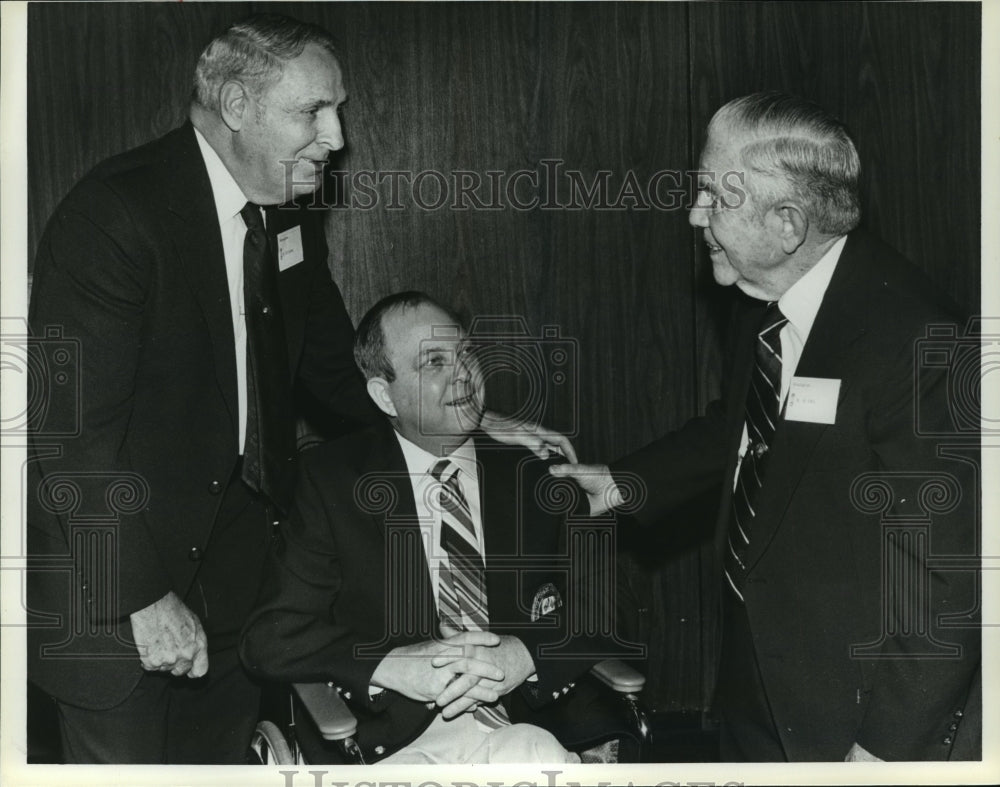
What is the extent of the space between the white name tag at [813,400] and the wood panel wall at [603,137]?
0.27 metres

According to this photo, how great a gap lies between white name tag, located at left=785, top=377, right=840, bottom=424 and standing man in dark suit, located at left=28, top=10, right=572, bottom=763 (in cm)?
121

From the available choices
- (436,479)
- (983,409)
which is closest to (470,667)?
(436,479)

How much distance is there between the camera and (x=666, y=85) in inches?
142

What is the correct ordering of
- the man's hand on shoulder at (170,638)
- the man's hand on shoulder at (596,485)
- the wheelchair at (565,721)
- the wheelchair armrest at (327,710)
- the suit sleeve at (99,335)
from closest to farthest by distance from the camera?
the wheelchair armrest at (327,710) → the wheelchair at (565,721) → the suit sleeve at (99,335) → the man's hand on shoulder at (170,638) → the man's hand on shoulder at (596,485)

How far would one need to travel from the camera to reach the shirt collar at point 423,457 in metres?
3.47

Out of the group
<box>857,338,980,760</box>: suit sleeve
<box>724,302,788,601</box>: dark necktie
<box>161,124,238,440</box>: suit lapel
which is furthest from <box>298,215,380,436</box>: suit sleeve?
<box>857,338,980,760</box>: suit sleeve

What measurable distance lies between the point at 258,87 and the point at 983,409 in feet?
7.48

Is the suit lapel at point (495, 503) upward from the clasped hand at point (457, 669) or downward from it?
upward

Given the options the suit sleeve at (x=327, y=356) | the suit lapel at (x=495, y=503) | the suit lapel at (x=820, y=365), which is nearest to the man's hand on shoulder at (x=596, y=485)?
the suit lapel at (x=495, y=503)

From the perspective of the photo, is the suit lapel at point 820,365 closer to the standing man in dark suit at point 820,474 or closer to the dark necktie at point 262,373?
the standing man in dark suit at point 820,474

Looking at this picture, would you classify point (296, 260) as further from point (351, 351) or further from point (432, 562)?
point (432, 562)

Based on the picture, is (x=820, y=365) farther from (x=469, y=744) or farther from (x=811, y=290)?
(x=469, y=744)

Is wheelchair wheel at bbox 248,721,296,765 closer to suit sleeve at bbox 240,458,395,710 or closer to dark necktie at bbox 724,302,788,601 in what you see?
suit sleeve at bbox 240,458,395,710

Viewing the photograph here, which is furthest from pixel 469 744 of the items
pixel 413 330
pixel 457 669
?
pixel 413 330
